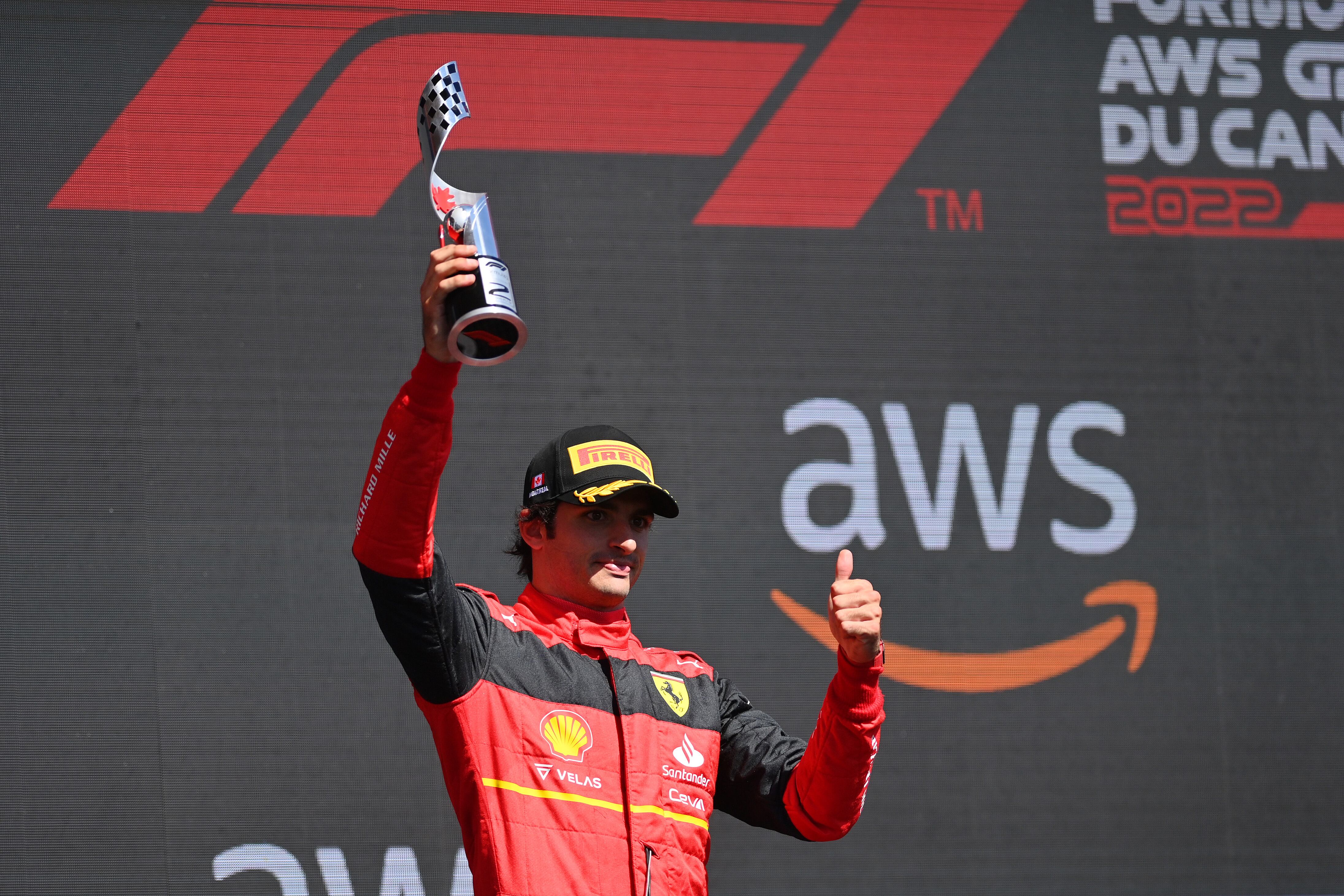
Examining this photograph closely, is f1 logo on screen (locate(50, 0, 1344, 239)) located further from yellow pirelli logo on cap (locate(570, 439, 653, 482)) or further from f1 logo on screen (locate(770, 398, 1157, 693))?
yellow pirelli logo on cap (locate(570, 439, 653, 482))

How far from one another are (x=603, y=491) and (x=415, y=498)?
36cm

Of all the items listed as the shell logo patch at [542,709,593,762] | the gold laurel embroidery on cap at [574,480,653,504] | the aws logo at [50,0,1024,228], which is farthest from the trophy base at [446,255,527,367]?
the aws logo at [50,0,1024,228]

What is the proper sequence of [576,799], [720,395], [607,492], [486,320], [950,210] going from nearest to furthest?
[486,320], [576,799], [607,492], [720,395], [950,210]

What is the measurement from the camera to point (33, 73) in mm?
2752

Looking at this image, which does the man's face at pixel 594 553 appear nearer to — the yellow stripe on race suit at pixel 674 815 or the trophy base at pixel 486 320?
the yellow stripe on race suit at pixel 674 815

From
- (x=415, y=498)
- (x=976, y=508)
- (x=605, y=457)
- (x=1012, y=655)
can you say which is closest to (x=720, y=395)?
(x=976, y=508)

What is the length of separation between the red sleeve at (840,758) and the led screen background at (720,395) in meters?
1.02

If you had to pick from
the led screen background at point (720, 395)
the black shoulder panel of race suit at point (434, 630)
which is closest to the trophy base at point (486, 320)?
the black shoulder panel of race suit at point (434, 630)

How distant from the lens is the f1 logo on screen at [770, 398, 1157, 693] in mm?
2916

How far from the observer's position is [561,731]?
5.79 ft

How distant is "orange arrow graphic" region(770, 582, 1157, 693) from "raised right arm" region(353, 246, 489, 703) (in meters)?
1.37

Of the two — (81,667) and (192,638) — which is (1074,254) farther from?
(81,667)

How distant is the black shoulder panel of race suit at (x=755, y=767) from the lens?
1.87 metres

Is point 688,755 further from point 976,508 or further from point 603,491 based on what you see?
point 976,508
